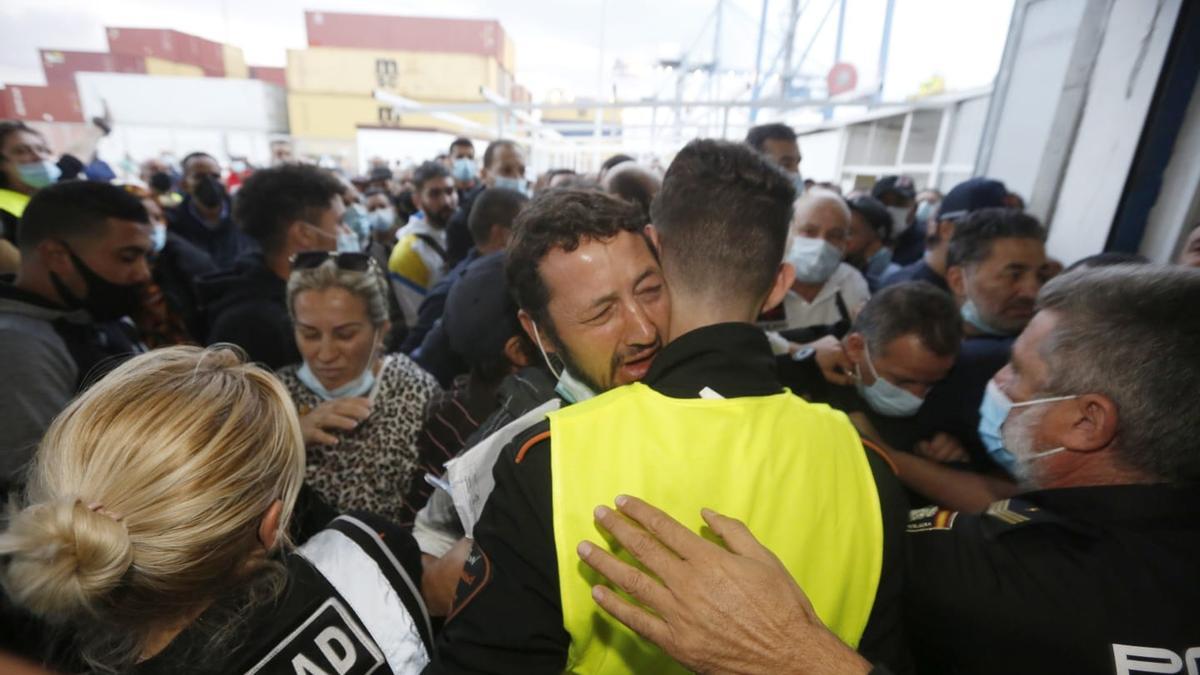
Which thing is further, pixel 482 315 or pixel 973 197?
pixel 973 197

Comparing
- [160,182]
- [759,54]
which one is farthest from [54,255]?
[759,54]

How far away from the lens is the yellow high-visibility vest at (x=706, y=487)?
896mm

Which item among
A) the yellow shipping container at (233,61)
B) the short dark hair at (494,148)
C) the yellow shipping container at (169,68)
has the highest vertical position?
the yellow shipping container at (233,61)

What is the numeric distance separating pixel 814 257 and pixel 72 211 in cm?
357

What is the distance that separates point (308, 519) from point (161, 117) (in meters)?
26.1

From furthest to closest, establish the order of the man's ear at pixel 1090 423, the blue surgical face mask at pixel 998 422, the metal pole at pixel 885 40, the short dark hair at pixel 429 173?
1. the metal pole at pixel 885 40
2. the short dark hair at pixel 429 173
3. the blue surgical face mask at pixel 998 422
4. the man's ear at pixel 1090 423

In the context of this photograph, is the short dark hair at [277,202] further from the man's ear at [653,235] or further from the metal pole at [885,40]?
the metal pole at [885,40]

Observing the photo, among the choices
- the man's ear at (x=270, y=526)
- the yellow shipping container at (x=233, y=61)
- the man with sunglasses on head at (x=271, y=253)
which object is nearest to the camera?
the man's ear at (x=270, y=526)

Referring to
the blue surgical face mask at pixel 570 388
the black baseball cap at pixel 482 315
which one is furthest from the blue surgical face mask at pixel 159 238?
the blue surgical face mask at pixel 570 388

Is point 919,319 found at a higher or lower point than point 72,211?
lower

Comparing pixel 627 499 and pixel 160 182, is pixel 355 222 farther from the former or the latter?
pixel 160 182

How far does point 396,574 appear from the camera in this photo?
110 centimetres

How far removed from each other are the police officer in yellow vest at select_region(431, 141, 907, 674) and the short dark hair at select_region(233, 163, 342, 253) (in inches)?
89.4

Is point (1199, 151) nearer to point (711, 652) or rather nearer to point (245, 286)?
point (711, 652)
